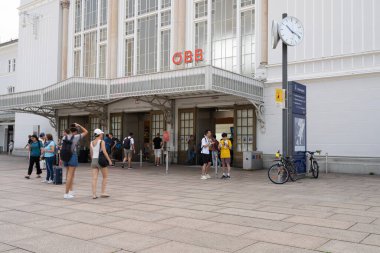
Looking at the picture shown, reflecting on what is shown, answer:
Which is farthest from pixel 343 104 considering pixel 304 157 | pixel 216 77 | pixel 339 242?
pixel 339 242

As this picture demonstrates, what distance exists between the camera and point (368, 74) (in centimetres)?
1666

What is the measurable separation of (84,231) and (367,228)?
4791 millimetres

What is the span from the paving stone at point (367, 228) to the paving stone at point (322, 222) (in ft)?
0.42

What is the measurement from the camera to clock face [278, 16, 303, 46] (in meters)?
14.4

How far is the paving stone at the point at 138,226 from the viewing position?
6484 mm

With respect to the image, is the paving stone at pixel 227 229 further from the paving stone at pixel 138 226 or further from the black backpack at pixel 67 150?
the black backpack at pixel 67 150

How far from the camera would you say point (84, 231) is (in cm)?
643

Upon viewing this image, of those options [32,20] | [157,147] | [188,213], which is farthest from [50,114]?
[188,213]

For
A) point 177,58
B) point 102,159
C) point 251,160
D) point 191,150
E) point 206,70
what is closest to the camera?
point 102,159

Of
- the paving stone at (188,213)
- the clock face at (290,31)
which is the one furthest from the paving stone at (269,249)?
the clock face at (290,31)

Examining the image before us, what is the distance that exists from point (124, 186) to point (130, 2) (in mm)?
17428

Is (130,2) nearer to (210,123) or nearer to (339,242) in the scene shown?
(210,123)

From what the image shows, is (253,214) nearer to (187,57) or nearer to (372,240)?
(372,240)

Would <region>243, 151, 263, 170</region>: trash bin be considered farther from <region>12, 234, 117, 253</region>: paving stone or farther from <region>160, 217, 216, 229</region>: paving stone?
<region>12, 234, 117, 253</region>: paving stone
